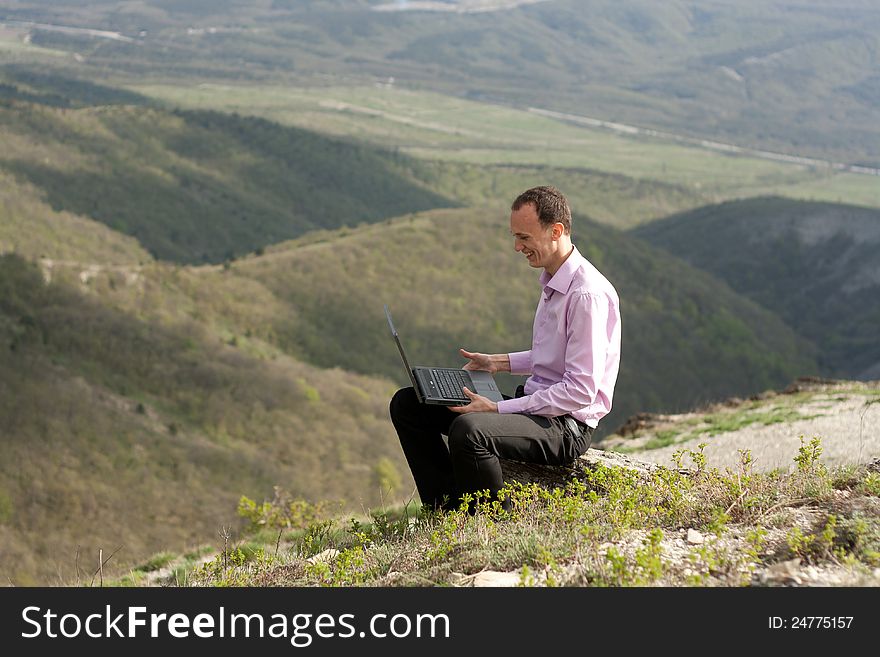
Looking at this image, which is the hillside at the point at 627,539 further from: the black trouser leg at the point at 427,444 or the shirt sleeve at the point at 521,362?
the shirt sleeve at the point at 521,362

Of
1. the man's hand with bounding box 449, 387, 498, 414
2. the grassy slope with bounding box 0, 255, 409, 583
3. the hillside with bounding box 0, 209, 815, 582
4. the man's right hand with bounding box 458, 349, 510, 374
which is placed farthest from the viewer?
the hillside with bounding box 0, 209, 815, 582

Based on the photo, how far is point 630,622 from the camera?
4535mm

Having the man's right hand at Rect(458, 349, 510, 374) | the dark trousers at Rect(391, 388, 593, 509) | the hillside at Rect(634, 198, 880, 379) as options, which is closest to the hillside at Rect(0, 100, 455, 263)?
the hillside at Rect(634, 198, 880, 379)

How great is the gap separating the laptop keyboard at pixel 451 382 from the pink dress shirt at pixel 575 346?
1.06ft

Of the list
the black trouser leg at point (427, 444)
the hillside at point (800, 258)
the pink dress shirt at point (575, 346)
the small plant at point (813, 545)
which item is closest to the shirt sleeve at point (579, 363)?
the pink dress shirt at point (575, 346)

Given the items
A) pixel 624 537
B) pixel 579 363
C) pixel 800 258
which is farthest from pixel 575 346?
pixel 800 258

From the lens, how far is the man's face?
6340mm

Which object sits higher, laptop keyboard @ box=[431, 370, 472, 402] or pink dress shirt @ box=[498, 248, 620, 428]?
pink dress shirt @ box=[498, 248, 620, 428]

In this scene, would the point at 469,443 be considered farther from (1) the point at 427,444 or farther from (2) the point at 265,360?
(2) the point at 265,360

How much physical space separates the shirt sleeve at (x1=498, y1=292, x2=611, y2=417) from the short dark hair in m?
0.51

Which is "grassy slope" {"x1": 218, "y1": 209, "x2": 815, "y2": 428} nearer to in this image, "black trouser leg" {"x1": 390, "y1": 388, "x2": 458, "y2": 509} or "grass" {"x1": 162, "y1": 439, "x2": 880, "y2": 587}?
"black trouser leg" {"x1": 390, "y1": 388, "x2": 458, "y2": 509}

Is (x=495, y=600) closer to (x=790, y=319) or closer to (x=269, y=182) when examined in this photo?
(x=790, y=319)

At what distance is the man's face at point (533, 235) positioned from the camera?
250 inches

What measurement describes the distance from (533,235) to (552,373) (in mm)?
960
